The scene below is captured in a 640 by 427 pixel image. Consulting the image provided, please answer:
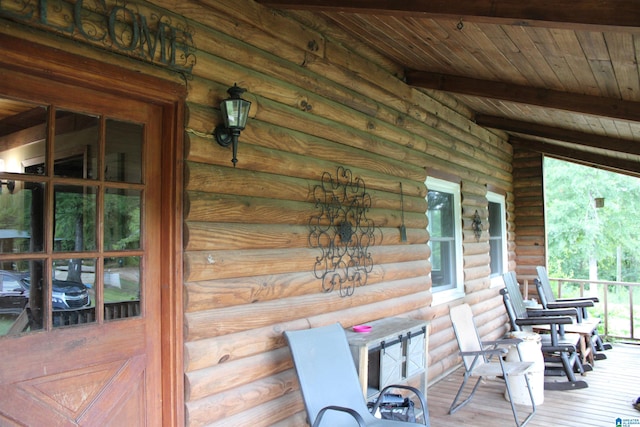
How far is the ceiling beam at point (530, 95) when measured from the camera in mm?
3965

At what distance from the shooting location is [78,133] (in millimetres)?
2164

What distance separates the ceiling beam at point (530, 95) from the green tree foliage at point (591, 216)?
1246 cm

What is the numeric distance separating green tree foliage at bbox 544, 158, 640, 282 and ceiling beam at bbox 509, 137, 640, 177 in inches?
344

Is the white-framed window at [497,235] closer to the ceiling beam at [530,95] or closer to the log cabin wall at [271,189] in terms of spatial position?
the ceiling beam at [530,95]

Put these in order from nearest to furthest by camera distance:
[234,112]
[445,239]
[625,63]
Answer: [234,112] < [625,63] < [445,239]

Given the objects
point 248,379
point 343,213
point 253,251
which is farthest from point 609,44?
point 248,379

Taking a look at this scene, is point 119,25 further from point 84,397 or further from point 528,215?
point 528,215

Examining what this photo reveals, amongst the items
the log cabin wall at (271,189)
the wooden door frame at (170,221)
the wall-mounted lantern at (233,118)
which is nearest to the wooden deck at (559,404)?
the log cabin wall at (271,189)

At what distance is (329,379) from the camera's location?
9.49 ft

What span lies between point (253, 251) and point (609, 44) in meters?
2.49

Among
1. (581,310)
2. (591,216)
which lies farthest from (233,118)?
(591,216)

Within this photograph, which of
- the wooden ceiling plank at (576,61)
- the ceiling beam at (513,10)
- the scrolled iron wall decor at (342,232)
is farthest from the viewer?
the scrolled iron wall decor at (342,232)

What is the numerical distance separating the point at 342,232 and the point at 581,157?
5246 mm

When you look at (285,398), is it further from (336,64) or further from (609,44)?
(609,44)
